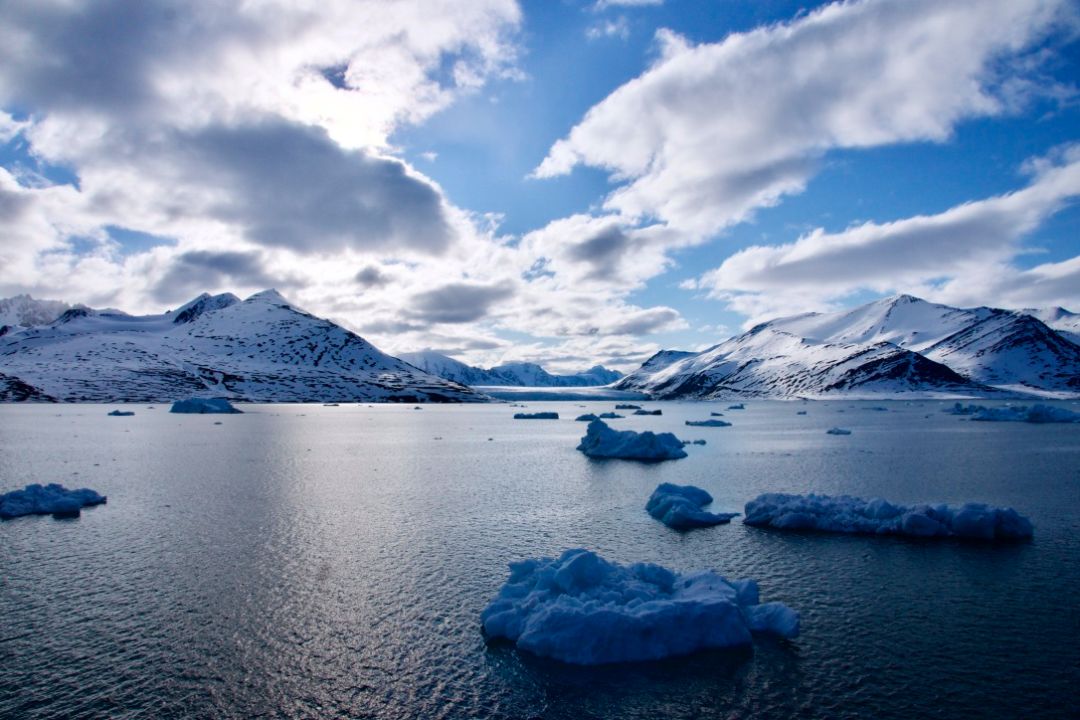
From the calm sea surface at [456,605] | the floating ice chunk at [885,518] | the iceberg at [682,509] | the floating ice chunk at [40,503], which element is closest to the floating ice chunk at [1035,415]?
the calm sea surface at [456,605]

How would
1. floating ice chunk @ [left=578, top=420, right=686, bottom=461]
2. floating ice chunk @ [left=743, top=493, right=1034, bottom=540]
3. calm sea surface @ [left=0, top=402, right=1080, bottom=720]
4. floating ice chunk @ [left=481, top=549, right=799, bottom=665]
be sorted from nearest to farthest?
1. calm sea surface @ [left=0, top=402, right=1080, bottom=720]
2. floating ice chunk @ [left=481, top=549, right=799, bottom=665]
3. floating ice chunk @ [left=743, top=493, right=1034, bottom=540]
4. floating ice chunk @ [left=578, top=420, right=686, bottom=461]

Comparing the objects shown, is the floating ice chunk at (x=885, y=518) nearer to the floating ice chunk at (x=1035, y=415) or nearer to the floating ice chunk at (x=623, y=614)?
the floating ice chunk at (x=623, y=614)

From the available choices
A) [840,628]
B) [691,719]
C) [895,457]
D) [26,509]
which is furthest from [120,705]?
[895,457]

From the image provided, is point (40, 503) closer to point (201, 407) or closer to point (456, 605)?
point (456, 605)

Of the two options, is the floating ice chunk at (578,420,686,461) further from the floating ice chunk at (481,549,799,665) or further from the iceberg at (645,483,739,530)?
the floating ice chunk at (481,549,799,665)

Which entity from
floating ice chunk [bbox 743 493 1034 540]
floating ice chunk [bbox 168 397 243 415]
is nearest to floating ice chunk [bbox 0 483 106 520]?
floating ice chunk [bbox 743 493 1034 540]
